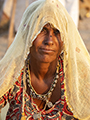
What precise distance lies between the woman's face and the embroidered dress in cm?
31

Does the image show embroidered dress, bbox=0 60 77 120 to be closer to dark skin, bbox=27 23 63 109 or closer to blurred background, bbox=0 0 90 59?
A: dark skin, bbox=27 23 63 109

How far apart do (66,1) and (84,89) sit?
7.52ft

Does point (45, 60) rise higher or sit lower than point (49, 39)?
lower

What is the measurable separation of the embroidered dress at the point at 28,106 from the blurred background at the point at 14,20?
9.38ft

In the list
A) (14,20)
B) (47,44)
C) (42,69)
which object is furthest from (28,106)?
(14,20)

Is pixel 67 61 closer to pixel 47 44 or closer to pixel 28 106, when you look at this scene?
pixel 47 44

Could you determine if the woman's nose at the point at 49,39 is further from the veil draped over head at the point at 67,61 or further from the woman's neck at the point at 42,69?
the woman's neck at the point at 42,69

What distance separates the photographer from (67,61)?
1.91 meters

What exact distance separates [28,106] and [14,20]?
341cm

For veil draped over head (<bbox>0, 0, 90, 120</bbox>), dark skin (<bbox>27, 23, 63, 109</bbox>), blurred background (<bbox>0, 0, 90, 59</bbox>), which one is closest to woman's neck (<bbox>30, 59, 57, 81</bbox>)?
dark skin (<bbox>27, 23, 63, 109</bbox>)

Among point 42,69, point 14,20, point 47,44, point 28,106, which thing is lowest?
point 28,106

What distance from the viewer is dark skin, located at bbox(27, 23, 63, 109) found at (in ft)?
5.56

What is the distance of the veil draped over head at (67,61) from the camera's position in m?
1.74

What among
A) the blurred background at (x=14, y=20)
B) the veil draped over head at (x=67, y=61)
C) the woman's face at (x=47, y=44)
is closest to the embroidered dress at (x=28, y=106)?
the veil draped over head at (x=67, y=61)
